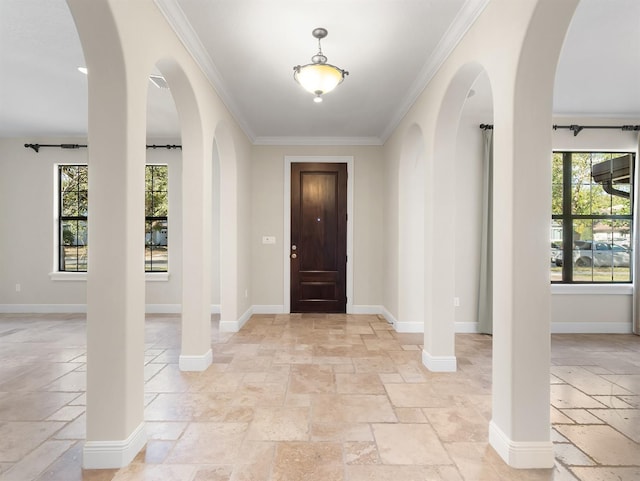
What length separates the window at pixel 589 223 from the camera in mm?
4789

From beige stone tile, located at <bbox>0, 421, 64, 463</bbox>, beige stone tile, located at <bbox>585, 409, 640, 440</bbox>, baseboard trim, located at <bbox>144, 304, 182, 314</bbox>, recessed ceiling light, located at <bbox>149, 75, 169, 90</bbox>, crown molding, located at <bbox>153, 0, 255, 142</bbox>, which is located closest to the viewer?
beige stone tile, located at <bbox>0, 421, 64, 463</bbox>

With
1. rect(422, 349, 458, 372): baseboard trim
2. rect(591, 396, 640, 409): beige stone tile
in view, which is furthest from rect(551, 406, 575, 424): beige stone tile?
rect(422, 349, 458, 372): baseboard trim

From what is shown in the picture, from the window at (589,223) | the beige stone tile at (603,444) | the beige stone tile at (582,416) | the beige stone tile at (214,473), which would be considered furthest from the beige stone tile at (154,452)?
the window at (589,223)

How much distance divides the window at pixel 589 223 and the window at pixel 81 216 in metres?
5.87

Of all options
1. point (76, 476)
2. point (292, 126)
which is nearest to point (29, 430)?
point (76, 476)

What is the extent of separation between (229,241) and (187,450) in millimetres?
2823

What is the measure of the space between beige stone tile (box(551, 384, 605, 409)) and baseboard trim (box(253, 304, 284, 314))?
12.3 feet

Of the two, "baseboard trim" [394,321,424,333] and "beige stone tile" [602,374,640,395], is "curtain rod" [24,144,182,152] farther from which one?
"beige stone tile" [602,374,640,395]

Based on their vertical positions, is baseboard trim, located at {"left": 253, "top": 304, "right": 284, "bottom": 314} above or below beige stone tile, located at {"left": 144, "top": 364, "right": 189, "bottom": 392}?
above

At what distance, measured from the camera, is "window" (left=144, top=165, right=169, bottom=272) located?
5895mm

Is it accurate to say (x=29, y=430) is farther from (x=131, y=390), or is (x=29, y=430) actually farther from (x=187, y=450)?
(x=187, y=450)

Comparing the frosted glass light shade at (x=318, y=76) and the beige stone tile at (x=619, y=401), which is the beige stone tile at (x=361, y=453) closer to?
the beige stone tile at (x=619, y=401)

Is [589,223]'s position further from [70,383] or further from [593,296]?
[70,383]

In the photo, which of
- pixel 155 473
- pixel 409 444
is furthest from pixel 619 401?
pixel 155 473
